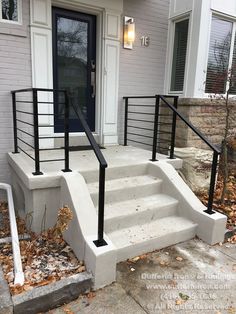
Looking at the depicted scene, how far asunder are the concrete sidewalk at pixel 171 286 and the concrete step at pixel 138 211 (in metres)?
0.39

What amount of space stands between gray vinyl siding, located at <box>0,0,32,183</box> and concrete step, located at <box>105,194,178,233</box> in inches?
71.3

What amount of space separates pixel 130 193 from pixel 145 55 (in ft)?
9.01

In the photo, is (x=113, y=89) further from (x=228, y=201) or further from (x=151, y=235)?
(x=151, y=235)

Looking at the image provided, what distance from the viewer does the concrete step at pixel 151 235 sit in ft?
8.67

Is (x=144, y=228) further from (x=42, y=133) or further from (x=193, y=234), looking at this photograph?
(x=42, y=133)

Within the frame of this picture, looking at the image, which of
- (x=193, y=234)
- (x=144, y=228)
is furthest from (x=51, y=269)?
(x=193, y=234)

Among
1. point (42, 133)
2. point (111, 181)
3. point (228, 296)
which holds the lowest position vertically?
point (228, 296)

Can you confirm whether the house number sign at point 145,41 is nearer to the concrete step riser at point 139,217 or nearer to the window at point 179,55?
the window at point 179,55

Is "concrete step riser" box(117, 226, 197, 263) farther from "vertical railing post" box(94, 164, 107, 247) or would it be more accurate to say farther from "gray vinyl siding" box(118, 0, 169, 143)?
"gray vinyl siding" box(118, 0, 169, 143)

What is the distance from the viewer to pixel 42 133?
4098 millimetres

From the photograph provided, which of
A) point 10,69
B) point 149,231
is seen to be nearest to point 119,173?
point 149,231

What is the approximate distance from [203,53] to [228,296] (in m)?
3.58

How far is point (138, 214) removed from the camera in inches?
117

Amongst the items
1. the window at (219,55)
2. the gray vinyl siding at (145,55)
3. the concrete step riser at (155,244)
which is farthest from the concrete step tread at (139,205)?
the window at (219,55)
